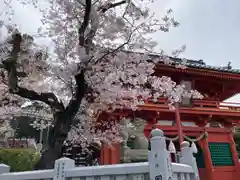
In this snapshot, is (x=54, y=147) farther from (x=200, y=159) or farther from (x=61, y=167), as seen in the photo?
(x=200, y=159)

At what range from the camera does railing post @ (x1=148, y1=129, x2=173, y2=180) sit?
9.46 feet

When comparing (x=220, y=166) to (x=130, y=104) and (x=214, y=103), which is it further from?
(x=130, y=104)

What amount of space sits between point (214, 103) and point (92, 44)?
8.30 metres

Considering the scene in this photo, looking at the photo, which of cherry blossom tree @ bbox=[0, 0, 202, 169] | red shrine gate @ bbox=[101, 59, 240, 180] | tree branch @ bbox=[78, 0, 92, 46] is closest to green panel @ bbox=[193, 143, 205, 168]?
red shrine gate @ bbox=[101, 59, 240, 180]

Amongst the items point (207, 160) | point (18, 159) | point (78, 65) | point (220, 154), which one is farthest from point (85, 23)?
point (220, 154)

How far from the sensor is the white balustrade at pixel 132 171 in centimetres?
293

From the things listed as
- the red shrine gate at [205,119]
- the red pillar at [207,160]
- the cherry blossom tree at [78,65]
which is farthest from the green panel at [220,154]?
the cherry blossom tree at [78,65]

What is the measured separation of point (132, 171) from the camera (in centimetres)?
306

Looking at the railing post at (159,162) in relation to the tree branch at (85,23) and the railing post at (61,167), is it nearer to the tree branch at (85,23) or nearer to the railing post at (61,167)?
the railing post at (61,167)

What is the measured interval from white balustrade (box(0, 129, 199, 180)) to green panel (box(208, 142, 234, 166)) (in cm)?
886

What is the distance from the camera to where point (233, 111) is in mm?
12398

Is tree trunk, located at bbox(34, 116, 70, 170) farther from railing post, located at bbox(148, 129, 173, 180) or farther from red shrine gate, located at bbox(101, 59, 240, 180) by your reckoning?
red shrine gate, located at bbox(101, 59, 240, 180)

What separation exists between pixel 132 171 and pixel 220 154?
1025 centimetres

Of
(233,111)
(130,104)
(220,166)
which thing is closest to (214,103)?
(233,111)
